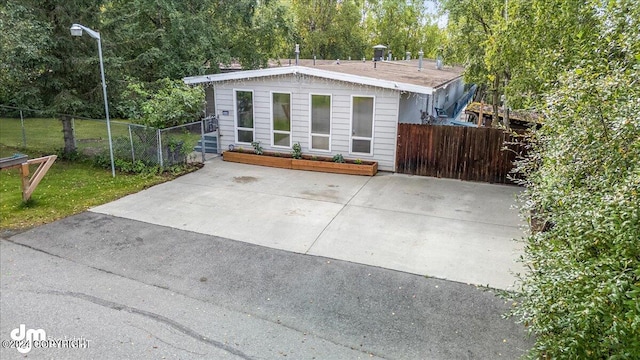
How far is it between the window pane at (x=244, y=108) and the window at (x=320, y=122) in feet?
6.58

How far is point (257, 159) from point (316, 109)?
2.31m

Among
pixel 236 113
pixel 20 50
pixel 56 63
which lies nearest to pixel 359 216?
pixel 236 113

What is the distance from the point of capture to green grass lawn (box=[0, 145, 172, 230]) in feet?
24.8

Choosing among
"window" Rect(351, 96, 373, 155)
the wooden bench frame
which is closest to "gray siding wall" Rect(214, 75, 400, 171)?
"window" Rect(351, 96, 373, 155)

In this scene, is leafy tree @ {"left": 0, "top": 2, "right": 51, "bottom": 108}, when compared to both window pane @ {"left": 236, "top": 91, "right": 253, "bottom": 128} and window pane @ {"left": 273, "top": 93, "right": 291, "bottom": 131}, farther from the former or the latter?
window pane @ {"left": 273, "top": 93, "right": 291, "bottom": 131}

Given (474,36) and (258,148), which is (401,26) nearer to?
(474,36)

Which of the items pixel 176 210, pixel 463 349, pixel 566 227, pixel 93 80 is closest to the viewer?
pixel 566 227

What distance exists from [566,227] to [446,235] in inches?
165

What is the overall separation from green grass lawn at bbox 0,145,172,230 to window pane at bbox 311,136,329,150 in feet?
Result: 13.6

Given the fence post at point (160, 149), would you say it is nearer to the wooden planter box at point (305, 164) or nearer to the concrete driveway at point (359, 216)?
the concrete driveway at point (359, 216)

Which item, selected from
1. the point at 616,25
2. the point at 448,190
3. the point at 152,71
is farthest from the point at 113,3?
the point at 616,25

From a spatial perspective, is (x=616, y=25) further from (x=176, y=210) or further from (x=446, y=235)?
(x=176, y=210)

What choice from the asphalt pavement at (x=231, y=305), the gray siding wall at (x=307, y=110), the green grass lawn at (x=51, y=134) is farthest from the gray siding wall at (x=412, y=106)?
the green grass lawn at (x=51, y=134)

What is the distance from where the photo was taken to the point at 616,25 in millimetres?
3684
